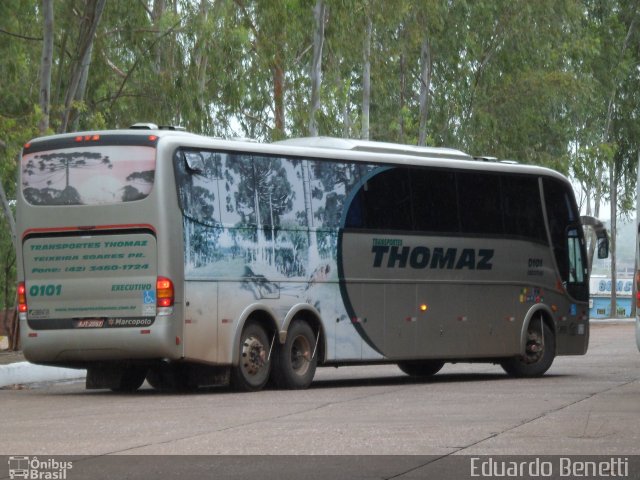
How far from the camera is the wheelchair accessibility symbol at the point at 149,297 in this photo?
60.5ft

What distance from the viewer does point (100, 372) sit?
66.0 feet

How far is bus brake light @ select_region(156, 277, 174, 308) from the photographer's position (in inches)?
725

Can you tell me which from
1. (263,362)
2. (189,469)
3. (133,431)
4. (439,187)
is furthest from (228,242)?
(189,469)

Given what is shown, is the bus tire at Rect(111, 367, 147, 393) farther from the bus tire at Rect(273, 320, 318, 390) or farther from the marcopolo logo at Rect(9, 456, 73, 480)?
the marcopolo logo at Rect(9, 456, 73, 480)

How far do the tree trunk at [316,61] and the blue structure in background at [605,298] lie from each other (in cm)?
5016

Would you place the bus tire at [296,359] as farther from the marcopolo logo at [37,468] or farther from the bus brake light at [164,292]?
the marcopolo logo at [37,468]

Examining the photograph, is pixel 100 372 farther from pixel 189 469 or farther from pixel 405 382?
pixel 189 469

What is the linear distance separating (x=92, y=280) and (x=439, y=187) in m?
5.92

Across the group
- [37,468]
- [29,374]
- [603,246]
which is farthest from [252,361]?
[37,468]

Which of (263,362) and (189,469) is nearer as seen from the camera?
(189,469)

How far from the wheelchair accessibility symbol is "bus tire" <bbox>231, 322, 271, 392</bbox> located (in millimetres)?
1478

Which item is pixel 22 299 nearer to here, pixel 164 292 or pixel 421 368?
pixel 164 292

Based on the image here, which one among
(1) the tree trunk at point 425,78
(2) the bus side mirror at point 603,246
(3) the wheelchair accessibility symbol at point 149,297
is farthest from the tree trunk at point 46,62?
(1) the tree trunk at point 425,78

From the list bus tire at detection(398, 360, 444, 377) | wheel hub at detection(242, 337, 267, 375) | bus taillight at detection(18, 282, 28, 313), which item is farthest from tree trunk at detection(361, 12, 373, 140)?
bus taillight at detection(18, 282, 28, 313)
